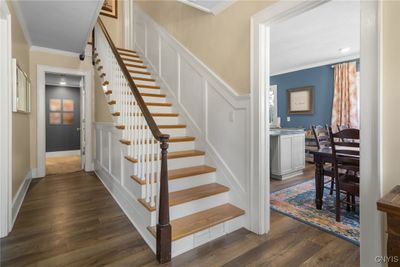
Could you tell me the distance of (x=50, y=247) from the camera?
6.31 feet

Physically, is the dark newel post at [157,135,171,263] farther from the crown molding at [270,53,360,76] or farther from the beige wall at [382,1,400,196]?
the crown molding at [270,53,360,76]

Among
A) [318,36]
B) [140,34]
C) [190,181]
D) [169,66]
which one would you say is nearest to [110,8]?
[140,34]

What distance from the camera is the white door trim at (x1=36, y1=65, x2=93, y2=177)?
13.9 ft

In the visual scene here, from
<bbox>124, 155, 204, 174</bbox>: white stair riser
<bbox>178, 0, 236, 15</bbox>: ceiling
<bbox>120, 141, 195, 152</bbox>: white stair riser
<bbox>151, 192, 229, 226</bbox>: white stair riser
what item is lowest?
<bbox>151, 192, 229, 226</bbox>: white stair riser

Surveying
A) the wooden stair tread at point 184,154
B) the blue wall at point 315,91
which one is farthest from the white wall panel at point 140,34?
the blue wall at point 315,91

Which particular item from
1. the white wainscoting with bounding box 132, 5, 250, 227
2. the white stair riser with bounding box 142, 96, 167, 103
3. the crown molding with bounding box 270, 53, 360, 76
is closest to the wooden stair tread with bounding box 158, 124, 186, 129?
the white wainscoting with bounding box 132, 5, 250, 227

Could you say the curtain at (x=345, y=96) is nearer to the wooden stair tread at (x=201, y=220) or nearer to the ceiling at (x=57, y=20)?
the wooden stair tread at (x=201, y=220)

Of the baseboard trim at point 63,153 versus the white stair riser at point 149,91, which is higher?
the white stair riser at point 149,91

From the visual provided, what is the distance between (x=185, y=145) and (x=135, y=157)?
77 cm

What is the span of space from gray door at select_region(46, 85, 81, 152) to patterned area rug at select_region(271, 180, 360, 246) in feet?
21.5

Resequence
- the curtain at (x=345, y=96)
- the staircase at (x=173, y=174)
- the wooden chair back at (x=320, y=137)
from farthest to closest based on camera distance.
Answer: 1. the curtain at (x=345, y=96)
2. the wooden chair back at (x=320, y=137)
3. the staircase at (x=173, y=174)

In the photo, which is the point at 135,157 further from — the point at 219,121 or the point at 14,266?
the point at 14,266

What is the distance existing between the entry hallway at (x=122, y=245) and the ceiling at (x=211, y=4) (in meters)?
2.48

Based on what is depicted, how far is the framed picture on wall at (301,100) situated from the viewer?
20.0 ft
